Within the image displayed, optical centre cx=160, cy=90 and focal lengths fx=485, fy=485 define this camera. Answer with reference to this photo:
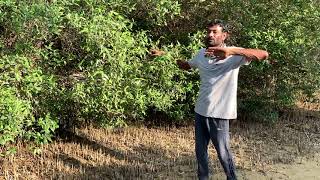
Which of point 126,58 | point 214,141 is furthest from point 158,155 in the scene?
point 214,141

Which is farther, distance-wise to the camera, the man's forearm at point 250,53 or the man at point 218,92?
the man at point 218,92

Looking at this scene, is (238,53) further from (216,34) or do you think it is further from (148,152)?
(148,152)

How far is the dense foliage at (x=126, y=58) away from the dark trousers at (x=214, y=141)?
4.64 feet

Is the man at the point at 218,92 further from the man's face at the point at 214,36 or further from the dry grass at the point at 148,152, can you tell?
the dry grass at the point at 148,152

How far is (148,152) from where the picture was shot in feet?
20.4

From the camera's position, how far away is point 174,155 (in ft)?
20.1

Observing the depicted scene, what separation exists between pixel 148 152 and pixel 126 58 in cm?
131

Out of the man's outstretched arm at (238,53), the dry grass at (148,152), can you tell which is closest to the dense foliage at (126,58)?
the dry grass at (148,152)

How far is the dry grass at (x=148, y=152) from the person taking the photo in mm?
5438

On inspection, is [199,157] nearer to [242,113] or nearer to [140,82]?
[140,82]

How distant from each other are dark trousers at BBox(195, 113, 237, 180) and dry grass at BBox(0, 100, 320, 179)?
0.92 meters

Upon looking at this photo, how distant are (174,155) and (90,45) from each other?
1.81 m

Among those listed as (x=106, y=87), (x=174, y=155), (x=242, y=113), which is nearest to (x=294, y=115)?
(x=242, y=113)

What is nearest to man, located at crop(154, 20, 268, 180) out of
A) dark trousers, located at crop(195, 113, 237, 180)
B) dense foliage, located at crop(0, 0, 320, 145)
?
dark trousers, located at crop(195, 113, 237, 180)
